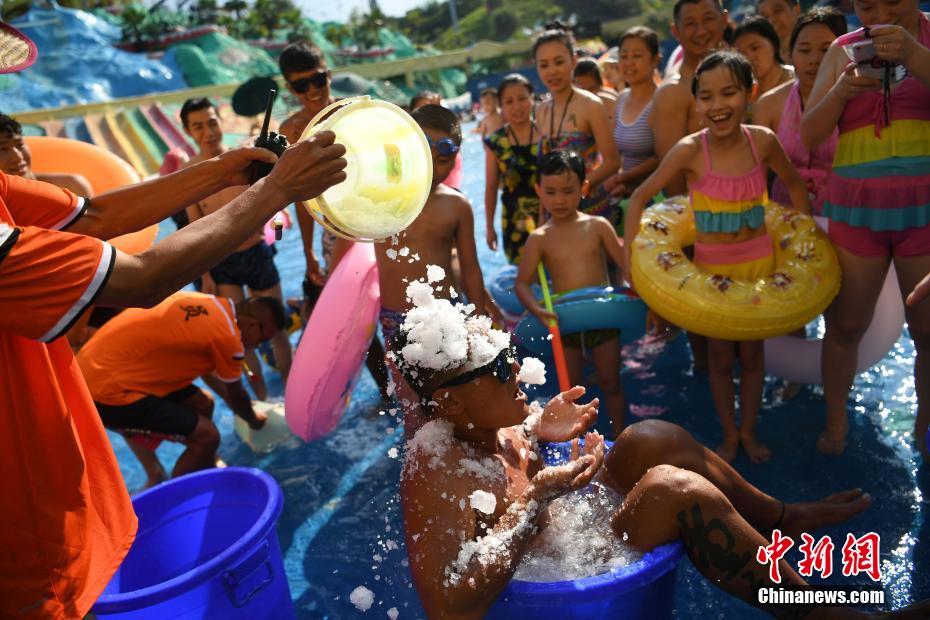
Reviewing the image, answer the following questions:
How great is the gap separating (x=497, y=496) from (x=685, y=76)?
9.51 feet

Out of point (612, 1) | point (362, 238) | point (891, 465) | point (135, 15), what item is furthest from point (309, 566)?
point (612, 1)

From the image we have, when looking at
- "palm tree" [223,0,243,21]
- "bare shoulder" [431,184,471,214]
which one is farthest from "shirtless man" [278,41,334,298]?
"palm tree" [223,0,243,21]

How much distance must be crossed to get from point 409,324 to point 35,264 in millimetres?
939

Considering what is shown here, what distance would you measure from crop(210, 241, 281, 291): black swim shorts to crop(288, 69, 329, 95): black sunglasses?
3.70ft

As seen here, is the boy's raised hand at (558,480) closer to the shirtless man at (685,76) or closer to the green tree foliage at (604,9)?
the shirtless man at (685,76)

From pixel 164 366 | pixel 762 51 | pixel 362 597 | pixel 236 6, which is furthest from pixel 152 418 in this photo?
pixel 236 6

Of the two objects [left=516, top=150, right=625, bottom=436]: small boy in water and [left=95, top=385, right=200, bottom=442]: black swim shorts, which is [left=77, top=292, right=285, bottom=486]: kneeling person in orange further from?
[left=516, top=150, right=625, bottom=436]: small boy in water

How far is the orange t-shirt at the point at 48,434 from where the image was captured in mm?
1240

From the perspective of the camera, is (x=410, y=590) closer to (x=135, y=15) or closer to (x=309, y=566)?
(x=309, y=566)

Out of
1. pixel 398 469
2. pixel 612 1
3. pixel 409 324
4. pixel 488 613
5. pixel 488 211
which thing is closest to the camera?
pixel 488 613

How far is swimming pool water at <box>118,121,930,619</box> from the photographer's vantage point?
8.14ft

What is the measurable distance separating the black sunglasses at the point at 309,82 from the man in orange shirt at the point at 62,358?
2.24 meters

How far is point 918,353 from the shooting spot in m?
2.83

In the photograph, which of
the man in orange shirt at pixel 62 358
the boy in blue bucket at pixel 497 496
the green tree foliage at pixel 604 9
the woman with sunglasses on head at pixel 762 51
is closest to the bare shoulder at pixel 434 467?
the boy in blue bucket at pixel 497 496
